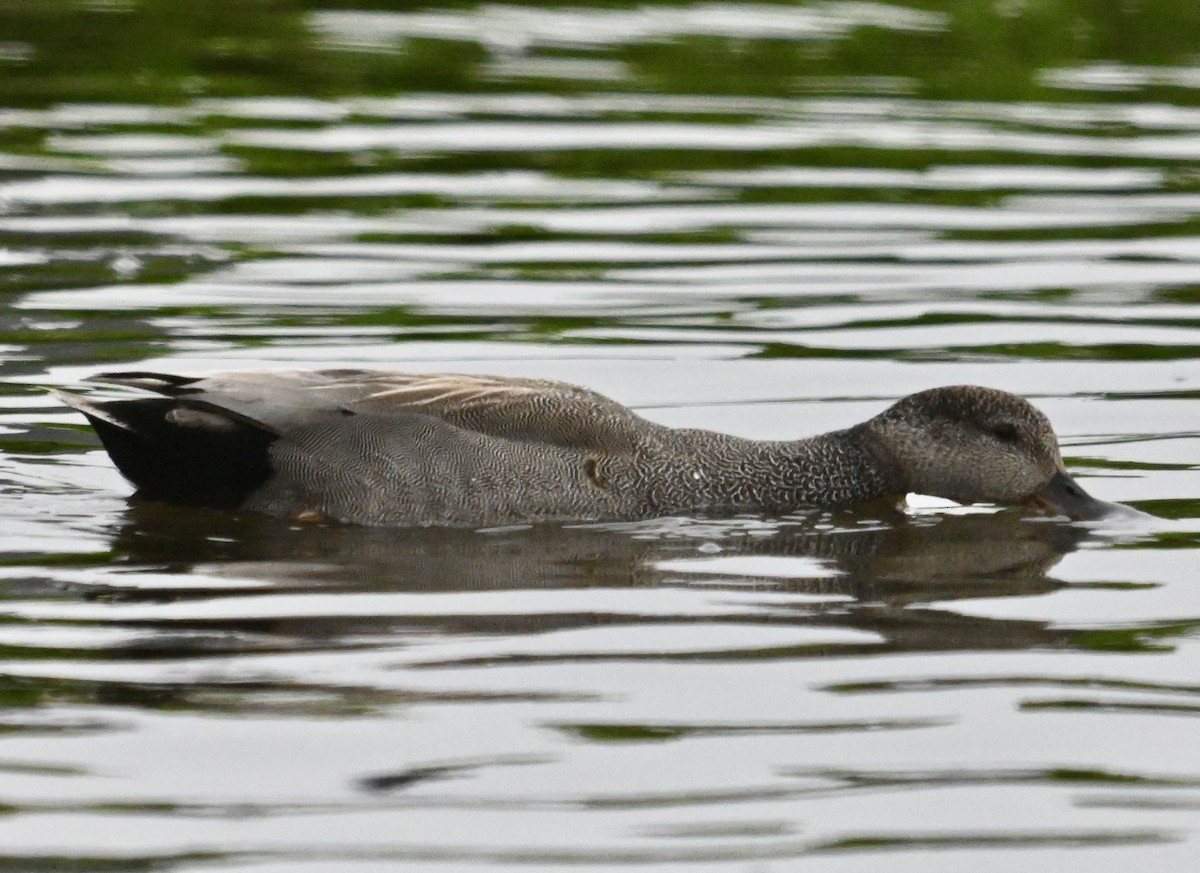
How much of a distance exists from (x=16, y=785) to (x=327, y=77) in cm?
1200

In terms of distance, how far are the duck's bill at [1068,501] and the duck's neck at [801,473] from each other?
0.50 metres

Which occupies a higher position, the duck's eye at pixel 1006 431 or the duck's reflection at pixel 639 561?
the duck's eye at pixel 1006 431

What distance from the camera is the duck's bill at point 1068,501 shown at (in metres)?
7.78

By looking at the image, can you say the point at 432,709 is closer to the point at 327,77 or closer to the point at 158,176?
the point at 158,176

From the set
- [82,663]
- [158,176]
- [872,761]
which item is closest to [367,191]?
[158,176]

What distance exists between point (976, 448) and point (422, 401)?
1918 mm

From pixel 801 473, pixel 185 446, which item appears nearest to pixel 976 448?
pixel 801 473

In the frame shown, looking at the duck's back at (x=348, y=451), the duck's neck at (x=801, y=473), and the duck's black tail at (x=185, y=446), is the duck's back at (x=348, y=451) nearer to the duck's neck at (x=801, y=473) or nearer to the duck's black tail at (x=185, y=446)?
the duck's black tail at (x=185, y=446)

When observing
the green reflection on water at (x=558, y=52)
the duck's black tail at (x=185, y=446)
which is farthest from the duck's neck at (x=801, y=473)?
the green reflection on water at (x=558, y=52)

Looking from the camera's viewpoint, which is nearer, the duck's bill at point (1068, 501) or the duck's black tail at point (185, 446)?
the duck's black tail at point (185, 446)

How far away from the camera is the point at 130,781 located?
4.89 metres

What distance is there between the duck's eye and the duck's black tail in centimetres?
245

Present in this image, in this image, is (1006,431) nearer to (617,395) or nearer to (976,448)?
(976,448)

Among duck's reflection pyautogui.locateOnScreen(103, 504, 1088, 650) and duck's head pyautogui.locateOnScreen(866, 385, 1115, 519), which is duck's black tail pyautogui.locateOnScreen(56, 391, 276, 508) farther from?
duck's head pyautogui.locateOnScreen(866, 385, 1115, 519)
